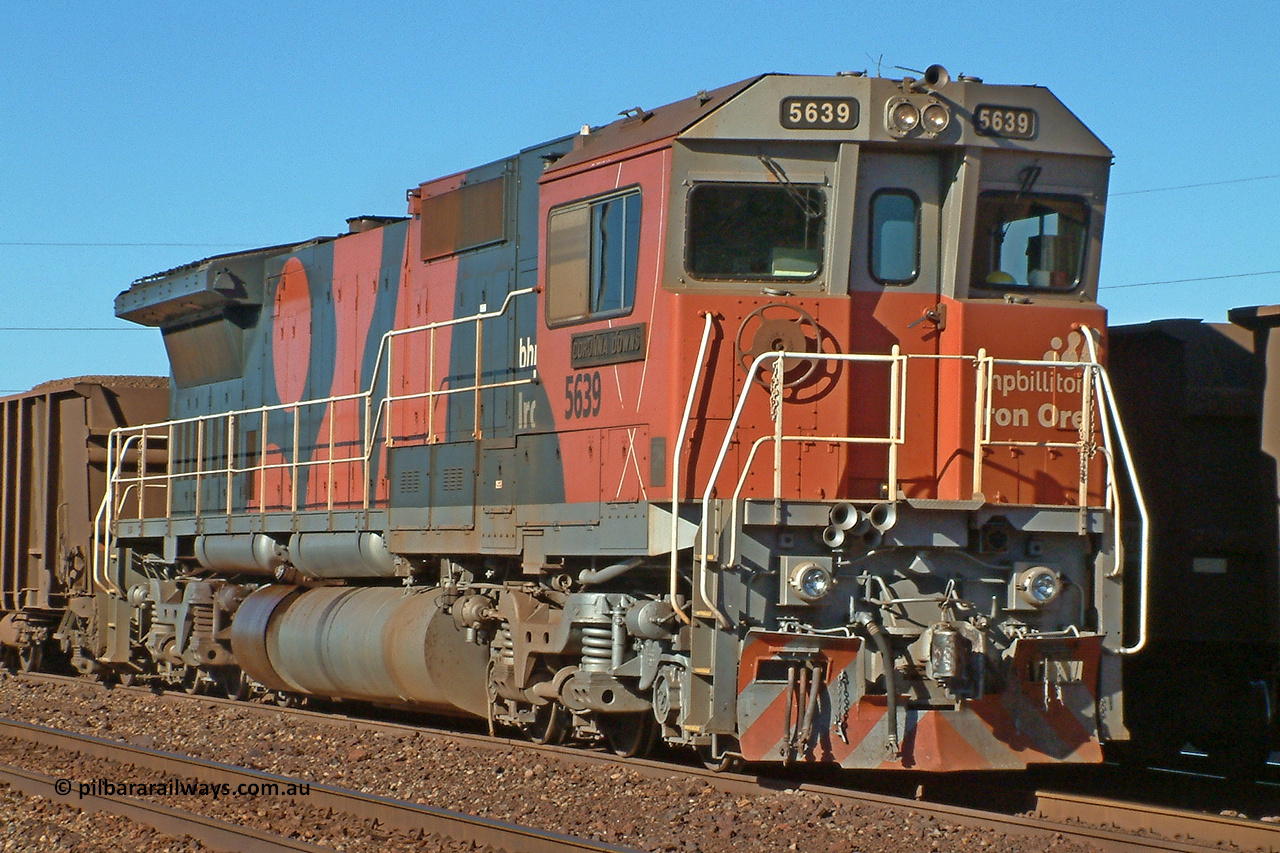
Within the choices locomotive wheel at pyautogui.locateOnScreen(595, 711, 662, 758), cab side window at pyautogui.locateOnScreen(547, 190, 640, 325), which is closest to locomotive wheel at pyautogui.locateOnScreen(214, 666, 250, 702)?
locomotive wheel at pyautogui.locateOnScreen(595, 711, 662, 758)

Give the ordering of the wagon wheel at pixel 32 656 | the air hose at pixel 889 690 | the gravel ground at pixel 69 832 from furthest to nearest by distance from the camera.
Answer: the wagon wheel at pixel 32 656
the air hose at pixel 889 690
the gravel ground at pixel 69 832

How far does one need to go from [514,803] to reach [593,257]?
324 cm

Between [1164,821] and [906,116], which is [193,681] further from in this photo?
[1164,821]

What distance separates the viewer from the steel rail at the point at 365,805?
23.3 ft

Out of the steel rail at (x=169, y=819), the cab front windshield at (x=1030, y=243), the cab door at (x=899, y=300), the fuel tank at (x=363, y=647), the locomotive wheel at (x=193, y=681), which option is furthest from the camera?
the locomotive wheel at (x=193, y=681)

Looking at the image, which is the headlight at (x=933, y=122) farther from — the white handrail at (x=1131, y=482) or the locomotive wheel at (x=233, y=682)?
the locomotive wheel at (x=233, y=682)

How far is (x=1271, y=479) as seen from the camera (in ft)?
32.9

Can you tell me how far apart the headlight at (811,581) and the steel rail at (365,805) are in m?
1.79

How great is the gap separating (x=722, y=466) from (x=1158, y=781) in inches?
161

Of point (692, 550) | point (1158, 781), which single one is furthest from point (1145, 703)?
point (692, 550)

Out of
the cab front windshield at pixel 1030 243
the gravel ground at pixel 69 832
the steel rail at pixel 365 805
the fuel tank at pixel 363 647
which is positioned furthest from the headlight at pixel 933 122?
the gravel ground at pixel 69 832

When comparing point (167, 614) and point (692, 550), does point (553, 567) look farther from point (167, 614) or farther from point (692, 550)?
point (167, 614)

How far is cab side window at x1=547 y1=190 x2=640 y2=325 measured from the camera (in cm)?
884

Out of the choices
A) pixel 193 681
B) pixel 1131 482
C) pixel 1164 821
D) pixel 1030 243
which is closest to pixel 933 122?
pixel 1030 243
